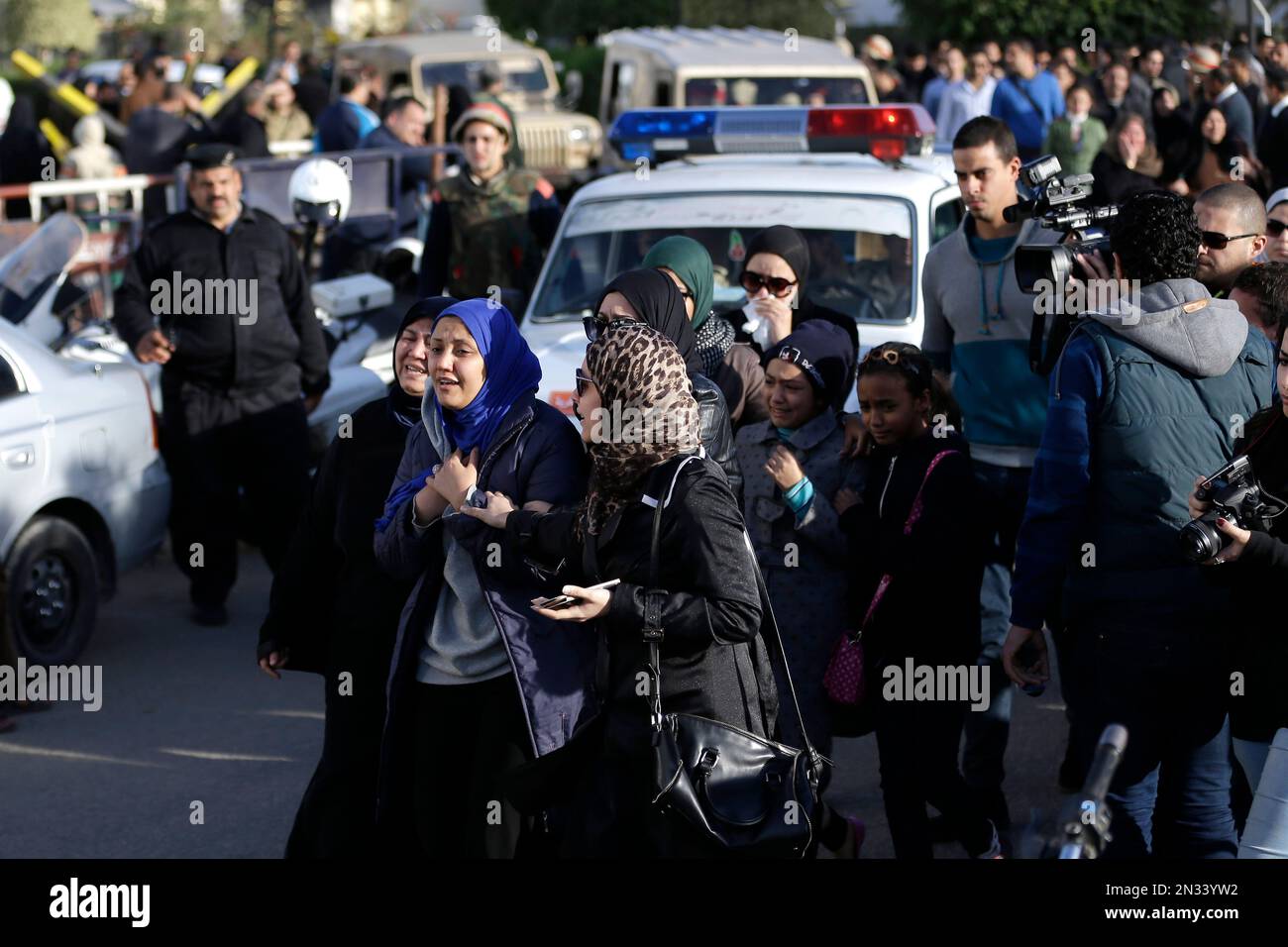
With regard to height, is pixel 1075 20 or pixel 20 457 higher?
pixel 20 457

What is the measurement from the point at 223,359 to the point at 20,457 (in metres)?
1.12

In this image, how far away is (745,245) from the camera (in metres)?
7.16

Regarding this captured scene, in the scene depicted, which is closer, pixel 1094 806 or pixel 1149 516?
pixel 1094 806

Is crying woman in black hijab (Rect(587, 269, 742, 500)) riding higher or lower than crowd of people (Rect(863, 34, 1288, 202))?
higher

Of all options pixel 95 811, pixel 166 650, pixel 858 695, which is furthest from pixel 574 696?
pixel 166 650

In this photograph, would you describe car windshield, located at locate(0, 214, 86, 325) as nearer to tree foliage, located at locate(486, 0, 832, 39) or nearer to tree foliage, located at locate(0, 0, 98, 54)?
tree foliage, located at locate(486, 0, 832, 39)

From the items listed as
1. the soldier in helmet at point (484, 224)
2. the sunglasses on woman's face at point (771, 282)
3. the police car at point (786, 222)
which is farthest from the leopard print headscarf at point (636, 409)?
the soldier in helmet at point (484, 224)

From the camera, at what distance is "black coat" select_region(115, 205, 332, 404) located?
25.4 feet

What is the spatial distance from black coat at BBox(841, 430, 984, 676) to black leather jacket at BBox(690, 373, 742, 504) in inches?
17.1

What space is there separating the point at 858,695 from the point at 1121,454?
1.04 meters

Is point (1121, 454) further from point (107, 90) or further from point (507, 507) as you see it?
point (107, 90)

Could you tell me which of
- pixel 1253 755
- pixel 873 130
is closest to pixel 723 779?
pixel 1253 755

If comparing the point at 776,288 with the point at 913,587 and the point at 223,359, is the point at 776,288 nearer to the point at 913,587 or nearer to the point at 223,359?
the point at 913,587

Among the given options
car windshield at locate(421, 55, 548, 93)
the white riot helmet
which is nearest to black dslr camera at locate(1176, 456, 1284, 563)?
the white riot helmet
